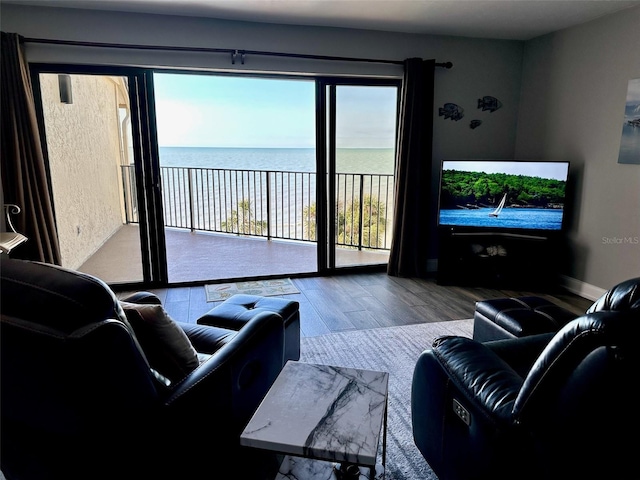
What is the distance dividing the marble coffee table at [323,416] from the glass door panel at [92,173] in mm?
3250

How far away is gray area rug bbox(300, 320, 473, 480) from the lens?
1.86 meters

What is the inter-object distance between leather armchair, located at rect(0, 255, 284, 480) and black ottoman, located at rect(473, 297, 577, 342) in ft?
5.20

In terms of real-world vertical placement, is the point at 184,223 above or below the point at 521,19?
below

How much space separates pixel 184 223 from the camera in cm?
659

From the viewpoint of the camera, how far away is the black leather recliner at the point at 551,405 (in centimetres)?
96

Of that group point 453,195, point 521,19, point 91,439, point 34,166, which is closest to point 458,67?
point 521,19

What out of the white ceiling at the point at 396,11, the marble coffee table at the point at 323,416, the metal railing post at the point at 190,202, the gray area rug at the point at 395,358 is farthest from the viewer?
the metal railing post at the point at 190,202

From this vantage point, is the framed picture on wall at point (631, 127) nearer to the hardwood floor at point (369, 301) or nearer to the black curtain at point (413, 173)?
the hardwood floor at point (369, 301)

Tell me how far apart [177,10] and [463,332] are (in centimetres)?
340

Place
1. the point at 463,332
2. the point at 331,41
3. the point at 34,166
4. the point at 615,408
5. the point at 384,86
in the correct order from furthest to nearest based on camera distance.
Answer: the point at 384,86
the point at 331,41
the point at 34,166
the point at 463,332
the point at 615,408

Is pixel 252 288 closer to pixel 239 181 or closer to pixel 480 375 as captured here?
pixel 239 181

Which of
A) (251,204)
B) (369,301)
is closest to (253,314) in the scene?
(369,301)

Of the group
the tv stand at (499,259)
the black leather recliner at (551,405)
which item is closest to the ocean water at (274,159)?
the tv stand at (499,259)

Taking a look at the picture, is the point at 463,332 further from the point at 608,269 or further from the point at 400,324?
the point at 608,269
